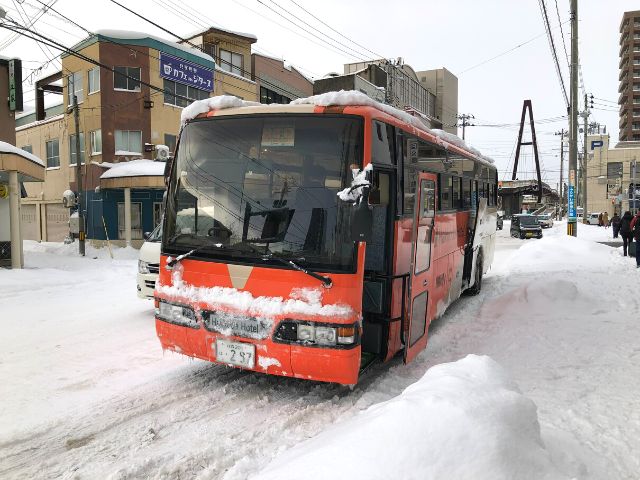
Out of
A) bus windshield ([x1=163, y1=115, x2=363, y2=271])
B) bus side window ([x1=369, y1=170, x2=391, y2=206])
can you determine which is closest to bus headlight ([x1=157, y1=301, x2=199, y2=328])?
bus windshield ([x1=163, y1=115, x2=363, y2=271])

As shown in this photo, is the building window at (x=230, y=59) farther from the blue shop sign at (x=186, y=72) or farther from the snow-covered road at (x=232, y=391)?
the snow-covered road at (x=232, y=391)

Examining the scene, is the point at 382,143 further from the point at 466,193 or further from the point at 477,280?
the point at 477,280

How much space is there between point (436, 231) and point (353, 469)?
13.6 feet

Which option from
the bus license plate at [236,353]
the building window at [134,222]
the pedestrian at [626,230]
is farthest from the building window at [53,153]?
the pedestrian at [626,230]

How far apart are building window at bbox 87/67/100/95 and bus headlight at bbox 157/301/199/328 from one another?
2323cm

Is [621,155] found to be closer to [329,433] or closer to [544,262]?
[544,262]

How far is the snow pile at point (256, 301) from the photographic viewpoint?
4172 mm

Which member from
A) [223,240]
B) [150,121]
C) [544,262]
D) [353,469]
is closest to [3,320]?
[223,240]

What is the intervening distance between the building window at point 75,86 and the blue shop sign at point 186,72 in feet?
15.1

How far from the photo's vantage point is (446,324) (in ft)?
26.5

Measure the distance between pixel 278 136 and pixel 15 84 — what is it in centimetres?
1818

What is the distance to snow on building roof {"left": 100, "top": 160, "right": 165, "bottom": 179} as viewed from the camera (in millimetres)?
22075

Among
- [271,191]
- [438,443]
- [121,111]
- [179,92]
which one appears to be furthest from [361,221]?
[179,92]

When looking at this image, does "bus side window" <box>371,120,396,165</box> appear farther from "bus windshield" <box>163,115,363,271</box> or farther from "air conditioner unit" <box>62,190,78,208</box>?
"air conditioner unit" <box>62,190,78,208</box>
